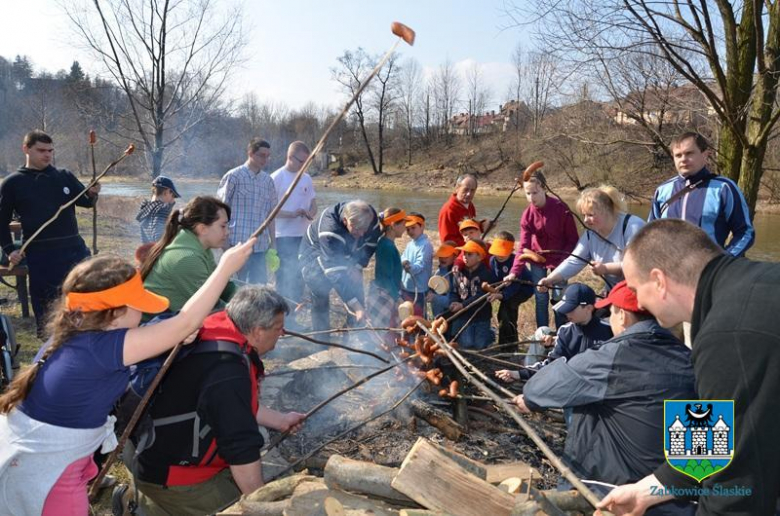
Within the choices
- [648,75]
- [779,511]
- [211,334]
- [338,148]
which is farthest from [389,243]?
[338,148]

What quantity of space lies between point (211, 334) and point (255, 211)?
352cm

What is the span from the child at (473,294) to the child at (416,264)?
1.12 feet

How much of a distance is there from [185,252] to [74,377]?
4.36 ft

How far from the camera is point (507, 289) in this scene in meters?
4.98

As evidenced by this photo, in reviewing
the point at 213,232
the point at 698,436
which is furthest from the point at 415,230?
the point at 698,436

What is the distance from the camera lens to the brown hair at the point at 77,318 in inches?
79.7

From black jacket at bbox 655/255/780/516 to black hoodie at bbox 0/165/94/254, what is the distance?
560cm

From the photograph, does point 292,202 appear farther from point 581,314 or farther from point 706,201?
point 706,201

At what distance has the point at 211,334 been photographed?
7.77 ft

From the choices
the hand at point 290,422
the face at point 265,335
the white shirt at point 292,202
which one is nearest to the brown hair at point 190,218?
the face at point 265,335

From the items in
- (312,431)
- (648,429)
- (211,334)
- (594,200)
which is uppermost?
(594,200)

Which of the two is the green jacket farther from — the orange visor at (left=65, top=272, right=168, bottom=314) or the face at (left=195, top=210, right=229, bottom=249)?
the orange visor at (left=65, top=272, right=168, bottom=314)

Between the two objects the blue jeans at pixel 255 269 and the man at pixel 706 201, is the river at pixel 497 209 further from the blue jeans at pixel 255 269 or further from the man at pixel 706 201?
the man at pixel 706 201

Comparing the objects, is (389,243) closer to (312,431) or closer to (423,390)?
(423,390)
